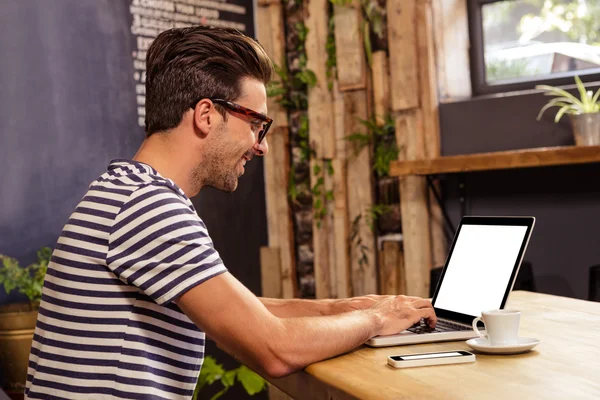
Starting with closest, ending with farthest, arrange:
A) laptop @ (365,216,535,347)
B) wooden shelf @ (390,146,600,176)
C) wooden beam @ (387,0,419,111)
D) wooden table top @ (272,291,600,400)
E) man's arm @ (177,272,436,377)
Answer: wooden table top @ (272,291,600,400) → man's arm @ (177,272,436,377) → laptop @ (365,216,535,347) → wooden shelf @ (390,146,600,176) → wooden beam @ (387,0,419,111)

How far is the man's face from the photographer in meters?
1.84

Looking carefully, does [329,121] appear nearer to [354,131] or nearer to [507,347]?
[354,131]

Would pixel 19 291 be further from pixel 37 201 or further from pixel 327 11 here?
pixel 327 11

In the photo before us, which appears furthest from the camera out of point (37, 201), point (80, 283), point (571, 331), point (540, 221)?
point (540, 221)

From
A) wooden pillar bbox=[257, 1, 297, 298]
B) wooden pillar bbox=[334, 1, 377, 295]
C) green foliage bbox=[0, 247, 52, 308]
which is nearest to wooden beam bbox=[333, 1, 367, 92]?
wooden pillar bbox=[334, 1, 377, 295]

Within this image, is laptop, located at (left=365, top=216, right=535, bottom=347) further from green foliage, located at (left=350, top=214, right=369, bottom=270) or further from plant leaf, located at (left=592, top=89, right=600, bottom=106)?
green foliage, located at (left=350, top=214, right=369, bottom=270)

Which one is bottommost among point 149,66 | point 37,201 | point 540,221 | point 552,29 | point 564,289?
point 564,289

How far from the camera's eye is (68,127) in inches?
148

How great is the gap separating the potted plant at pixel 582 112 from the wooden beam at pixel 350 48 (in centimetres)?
103

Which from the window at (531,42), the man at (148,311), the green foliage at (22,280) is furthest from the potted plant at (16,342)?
the window at (531,42)

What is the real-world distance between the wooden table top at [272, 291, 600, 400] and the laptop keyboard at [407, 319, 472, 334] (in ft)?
0.33

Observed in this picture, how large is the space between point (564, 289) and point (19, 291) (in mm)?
2563

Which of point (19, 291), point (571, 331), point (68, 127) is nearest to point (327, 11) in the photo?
point (68, 127)

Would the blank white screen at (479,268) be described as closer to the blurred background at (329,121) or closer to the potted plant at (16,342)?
the blurred background at (329,121)
